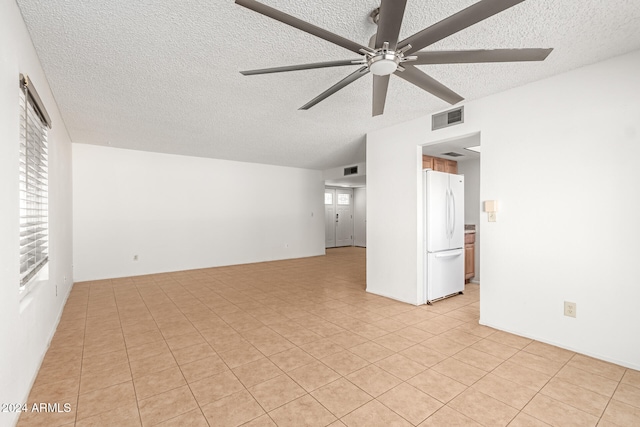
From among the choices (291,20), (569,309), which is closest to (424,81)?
(291,20)

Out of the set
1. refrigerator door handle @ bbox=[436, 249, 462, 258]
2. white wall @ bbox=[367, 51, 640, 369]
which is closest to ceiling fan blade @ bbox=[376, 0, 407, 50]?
white wall @ bbox=[367, 51, 640, 369]

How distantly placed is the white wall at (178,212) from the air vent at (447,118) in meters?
4.78

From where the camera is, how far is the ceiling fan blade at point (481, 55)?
1678mm

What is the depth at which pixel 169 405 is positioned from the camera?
1.89 metres

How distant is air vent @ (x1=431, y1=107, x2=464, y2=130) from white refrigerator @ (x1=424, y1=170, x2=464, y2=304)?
660 millimetres

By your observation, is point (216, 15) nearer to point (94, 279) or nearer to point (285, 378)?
point (285, 378)

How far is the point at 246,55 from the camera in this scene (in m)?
2.36

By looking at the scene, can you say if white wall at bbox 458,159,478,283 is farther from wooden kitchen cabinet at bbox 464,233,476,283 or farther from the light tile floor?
the light tile floor

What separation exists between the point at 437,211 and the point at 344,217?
22.2 ft

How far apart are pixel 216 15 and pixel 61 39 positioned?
4.26 feet

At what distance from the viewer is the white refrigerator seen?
404 cm

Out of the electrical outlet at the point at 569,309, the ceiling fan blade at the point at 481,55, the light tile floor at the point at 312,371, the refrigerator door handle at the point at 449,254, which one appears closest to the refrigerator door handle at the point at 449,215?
the refrigerator door handle at the point at 449,254

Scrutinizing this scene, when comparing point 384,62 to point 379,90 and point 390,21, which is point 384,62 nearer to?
point 390,21

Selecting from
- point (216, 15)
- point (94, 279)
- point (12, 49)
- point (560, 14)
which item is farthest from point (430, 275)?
point (94, 279)
